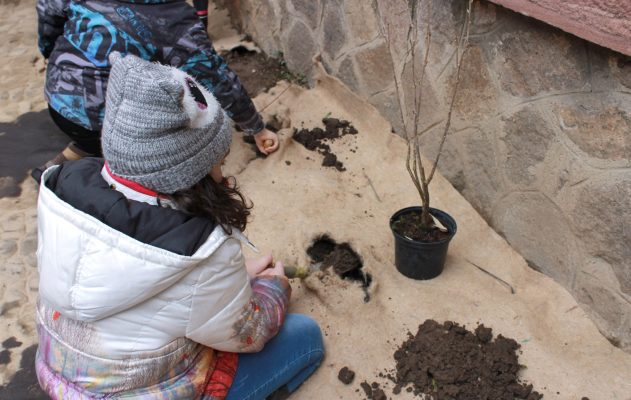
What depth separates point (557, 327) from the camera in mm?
2191

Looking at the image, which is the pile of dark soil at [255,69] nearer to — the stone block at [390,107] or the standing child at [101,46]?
the stone block at [390,107]

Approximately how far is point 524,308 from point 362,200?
2.99 ft

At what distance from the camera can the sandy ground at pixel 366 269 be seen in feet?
6.89

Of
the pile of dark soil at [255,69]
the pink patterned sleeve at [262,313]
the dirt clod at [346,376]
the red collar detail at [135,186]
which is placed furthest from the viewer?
the pile of dark soil at [255,69]

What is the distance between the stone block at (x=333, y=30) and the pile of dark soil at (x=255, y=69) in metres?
0.50

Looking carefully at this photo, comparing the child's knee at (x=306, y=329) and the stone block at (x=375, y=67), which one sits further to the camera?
the stone block at (x=375, y=67)

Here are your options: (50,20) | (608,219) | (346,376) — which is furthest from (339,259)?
(50,20)

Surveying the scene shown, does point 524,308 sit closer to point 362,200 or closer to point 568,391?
point 568,391

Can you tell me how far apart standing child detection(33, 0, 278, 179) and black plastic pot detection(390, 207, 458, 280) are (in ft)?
3.48

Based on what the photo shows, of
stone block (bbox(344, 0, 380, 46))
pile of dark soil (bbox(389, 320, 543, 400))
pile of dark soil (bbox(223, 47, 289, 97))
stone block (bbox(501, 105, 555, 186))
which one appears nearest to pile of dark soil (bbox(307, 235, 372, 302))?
pile of dark soil (bbox(389, 320, 543, 400))

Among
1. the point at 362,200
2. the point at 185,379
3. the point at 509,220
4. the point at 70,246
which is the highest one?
the point at 70,246

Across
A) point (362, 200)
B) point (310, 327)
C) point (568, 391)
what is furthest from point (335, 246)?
point (568, 391)

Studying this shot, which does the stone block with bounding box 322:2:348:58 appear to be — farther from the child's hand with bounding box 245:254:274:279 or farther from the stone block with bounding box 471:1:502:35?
the child's hand with bounding box 245:254:274:279

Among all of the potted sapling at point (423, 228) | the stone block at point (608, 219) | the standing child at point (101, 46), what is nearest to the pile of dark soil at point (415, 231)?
the potted sapling at point (423, 228)
